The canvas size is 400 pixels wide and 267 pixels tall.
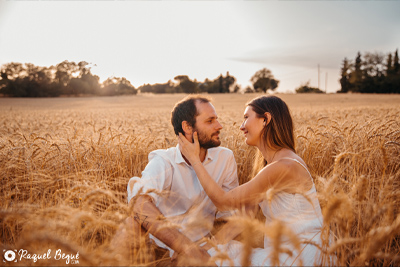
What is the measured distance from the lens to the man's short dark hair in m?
2.81

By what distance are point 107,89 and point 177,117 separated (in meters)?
59.4

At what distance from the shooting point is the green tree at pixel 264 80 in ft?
254

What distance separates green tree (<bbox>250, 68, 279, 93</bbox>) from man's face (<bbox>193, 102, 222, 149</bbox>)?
7743 cm

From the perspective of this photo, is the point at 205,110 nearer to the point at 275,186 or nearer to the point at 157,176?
the point at 157,176

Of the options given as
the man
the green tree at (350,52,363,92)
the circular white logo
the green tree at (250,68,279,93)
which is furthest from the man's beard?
the green tree at (250,68,279,93)

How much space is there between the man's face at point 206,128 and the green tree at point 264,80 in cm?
7743

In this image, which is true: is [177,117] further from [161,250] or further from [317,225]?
[317,225]

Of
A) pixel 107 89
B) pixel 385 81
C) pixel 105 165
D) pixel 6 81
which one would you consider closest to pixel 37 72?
pixel 6 81

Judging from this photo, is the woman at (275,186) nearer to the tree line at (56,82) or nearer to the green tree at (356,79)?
the tree line at (56,82)

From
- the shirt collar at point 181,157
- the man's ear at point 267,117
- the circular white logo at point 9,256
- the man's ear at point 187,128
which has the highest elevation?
the man's ear at point 267,117

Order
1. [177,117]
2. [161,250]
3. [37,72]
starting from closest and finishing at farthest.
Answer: [161,250] < [177,117] < [37,72]

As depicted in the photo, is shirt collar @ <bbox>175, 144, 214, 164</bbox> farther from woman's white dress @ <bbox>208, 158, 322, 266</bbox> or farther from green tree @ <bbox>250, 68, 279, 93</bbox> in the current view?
green tree @ <bbox>250, 68, 279, 93</bbox>

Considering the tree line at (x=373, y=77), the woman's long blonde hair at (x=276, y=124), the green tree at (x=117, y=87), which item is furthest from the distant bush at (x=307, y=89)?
the woman's long blonde hair at (x=276, y=124)

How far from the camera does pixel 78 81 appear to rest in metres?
56.1
